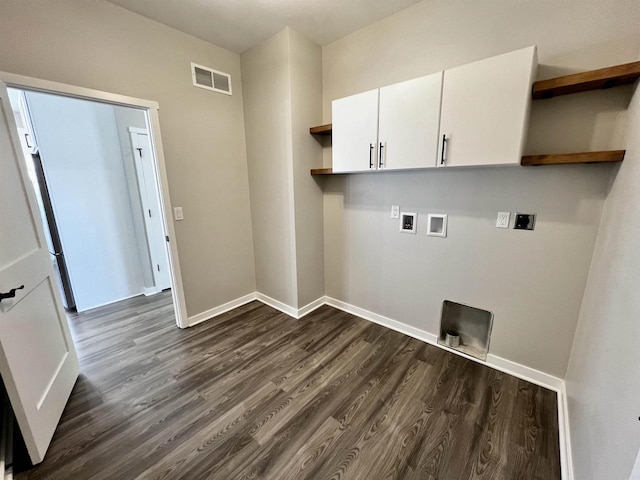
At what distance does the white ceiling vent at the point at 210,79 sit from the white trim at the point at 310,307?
7.89 ft

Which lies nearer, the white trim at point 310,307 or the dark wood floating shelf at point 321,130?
the dark wood floating shelf at point 321,130

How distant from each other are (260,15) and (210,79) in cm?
77

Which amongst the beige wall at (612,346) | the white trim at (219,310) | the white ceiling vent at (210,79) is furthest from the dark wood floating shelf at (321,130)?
the white trim at (219,310)

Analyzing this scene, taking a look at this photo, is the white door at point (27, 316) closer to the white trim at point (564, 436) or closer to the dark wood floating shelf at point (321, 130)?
the dark wood floating shelf at point (321, 130)

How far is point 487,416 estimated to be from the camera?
1.61 meters

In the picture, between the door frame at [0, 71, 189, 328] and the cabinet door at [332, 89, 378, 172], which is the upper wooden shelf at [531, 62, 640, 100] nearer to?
the cabinet door at [332, 89, 378, 172]

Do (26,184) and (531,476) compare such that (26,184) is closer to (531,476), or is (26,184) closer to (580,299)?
(531,476)

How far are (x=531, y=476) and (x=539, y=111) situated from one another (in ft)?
6.60

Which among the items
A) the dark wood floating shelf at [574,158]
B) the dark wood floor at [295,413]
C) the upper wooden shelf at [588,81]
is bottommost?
the dark wood floor at [295,413]

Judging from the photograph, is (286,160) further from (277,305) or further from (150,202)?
(150,202)

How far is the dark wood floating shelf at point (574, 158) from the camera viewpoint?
132 centimetres

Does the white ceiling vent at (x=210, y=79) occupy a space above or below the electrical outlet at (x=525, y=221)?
above

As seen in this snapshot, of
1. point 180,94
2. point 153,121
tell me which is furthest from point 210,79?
point 153,121

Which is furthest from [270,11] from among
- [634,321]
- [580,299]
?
[580,299]
